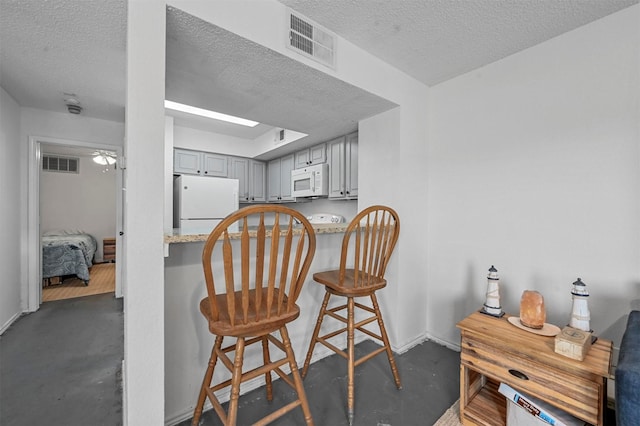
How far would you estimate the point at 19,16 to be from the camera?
1539 mm

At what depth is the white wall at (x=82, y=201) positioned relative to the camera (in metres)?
5.88

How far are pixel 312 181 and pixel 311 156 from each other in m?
0.46

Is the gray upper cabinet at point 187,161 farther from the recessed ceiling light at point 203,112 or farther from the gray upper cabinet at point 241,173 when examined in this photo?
the recessed ceiling light at point 203,112

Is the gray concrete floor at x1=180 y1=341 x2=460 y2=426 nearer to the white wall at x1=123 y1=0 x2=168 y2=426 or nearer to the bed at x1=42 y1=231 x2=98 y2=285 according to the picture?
the white wall at x1=123 y1=0 x2=168 y2=426

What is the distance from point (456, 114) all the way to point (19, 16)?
2.98 meters

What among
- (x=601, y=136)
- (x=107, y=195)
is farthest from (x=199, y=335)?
(x=107, y=195)

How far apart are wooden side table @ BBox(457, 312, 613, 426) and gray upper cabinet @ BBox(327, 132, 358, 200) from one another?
1821 mm

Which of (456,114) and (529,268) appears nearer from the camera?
(529,268)

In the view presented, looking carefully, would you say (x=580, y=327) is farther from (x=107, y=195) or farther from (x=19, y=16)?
(x=107, y=195)

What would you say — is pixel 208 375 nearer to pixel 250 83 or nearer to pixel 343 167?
pixel 250 83

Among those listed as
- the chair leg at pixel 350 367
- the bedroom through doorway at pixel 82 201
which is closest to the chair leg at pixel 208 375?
the chair leg at pixel 350 367

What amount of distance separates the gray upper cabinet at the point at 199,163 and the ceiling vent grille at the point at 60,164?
418 cm

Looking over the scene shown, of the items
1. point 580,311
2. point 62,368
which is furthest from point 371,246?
point 62,368

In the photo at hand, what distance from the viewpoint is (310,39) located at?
A: 1612mm
